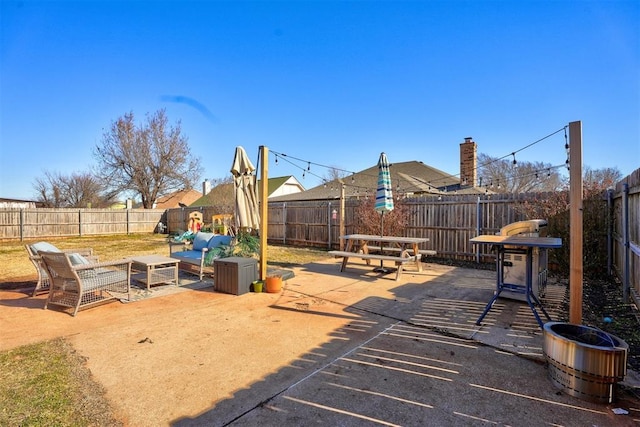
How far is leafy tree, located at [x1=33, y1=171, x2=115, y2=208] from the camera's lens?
31281 mm

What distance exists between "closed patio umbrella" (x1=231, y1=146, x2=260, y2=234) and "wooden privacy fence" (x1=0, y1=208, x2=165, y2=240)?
1693cm

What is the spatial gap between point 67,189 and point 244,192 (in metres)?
34.9

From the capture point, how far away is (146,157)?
80.2 ft

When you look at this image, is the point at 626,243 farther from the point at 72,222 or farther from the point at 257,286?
the point at 72,222

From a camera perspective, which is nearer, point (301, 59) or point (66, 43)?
point (66, 43)

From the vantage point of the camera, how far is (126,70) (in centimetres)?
1102

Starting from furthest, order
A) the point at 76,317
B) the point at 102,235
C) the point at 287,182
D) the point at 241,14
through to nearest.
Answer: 1. the point at 287,182
2. the point at 102,235
3. the point at 241,14
4. the point at 76,317

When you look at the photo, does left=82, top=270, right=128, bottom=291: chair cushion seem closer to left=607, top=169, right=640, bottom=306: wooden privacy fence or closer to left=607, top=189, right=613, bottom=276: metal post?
left=607, top=169, right=640, bottom=306: wooden privacy fence

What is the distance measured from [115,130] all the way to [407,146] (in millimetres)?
22364

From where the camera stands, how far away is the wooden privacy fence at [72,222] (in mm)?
16375

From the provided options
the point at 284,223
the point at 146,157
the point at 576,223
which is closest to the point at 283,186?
the point at 146,157

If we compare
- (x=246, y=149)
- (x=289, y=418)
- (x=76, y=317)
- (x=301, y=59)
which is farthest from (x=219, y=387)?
(x=301, y=59)

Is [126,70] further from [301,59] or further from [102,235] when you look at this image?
[102,235]

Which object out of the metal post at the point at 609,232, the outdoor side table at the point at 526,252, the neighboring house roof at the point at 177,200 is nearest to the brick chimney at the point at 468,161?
the metal post at the point at 609,232
